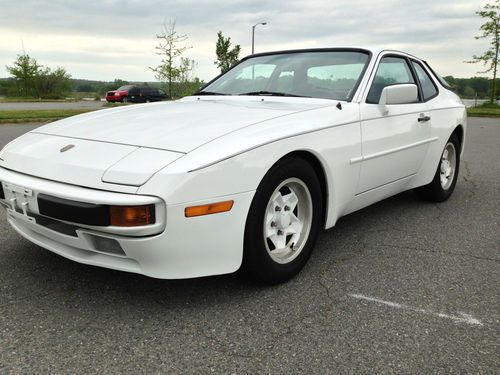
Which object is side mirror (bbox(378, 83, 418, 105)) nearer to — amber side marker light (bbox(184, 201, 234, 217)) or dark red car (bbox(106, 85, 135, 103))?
amber side marker light (bbox(184, 201, 234, 217))

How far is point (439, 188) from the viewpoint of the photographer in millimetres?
4445

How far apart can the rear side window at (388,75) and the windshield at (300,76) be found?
0.14 meters

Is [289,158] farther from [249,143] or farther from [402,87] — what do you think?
[402,87]

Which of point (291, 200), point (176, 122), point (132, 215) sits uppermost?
point (176, 122)

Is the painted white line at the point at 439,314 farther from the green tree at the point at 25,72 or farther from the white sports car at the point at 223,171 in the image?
the green tree at the point at 25,72

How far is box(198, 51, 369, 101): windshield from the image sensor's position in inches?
130

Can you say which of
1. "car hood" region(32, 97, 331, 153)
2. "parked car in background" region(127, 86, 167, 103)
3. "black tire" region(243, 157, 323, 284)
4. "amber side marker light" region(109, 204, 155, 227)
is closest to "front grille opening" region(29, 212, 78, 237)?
"amber side marker light" region(109, 204, 155, 227)

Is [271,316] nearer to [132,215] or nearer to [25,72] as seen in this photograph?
[132,215]

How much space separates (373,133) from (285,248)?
1062 millimetres

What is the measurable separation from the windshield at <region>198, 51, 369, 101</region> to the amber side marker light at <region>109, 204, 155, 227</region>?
5.54 feet

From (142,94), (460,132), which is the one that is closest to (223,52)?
(142,94)

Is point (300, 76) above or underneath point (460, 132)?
above

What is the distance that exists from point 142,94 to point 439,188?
84.9 ft

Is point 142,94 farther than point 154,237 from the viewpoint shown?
Yes
